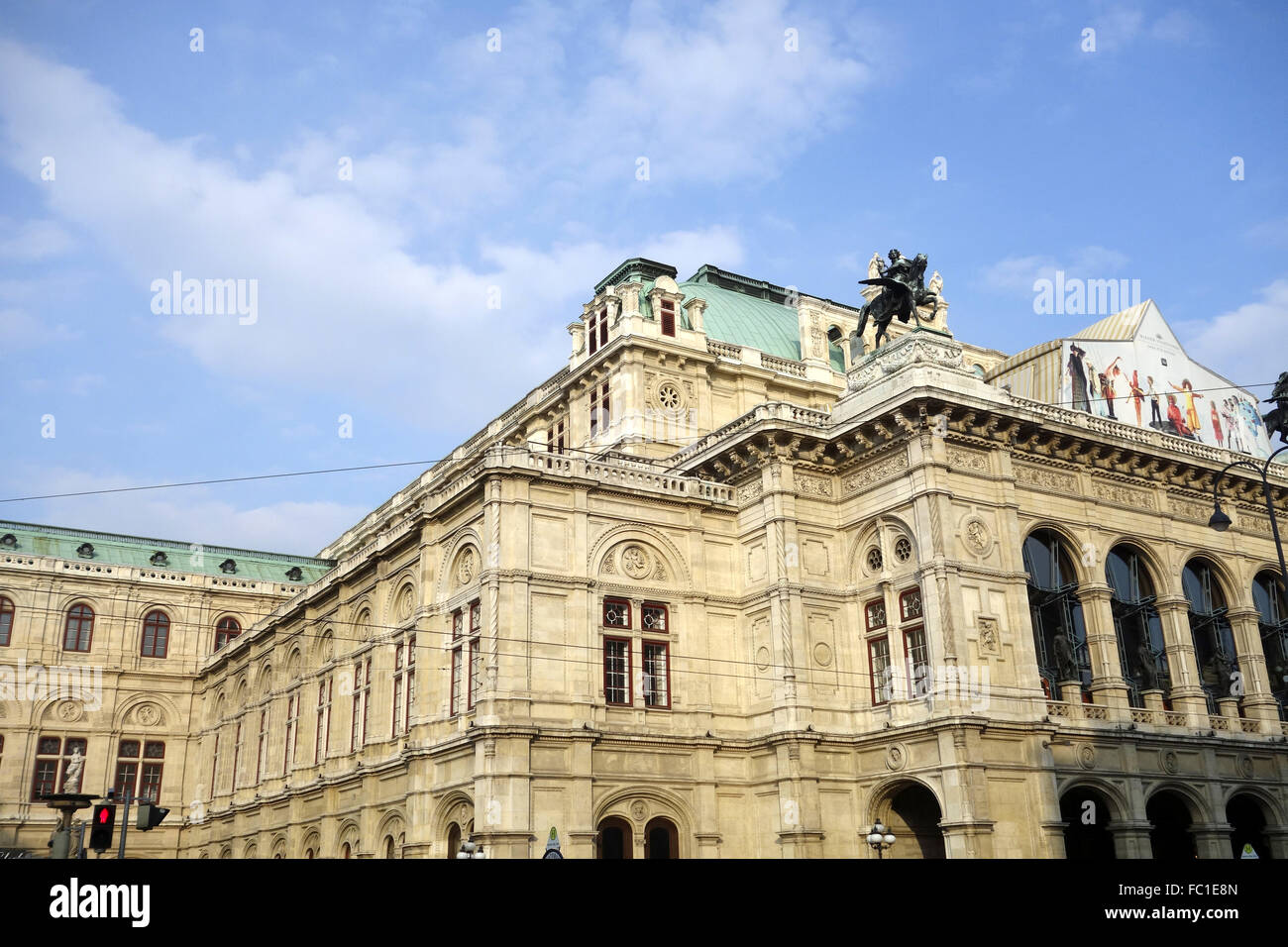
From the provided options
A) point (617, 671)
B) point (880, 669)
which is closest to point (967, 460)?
point (880, 669)

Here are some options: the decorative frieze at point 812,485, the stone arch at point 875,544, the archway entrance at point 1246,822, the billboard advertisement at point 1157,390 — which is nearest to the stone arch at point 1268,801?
the archway entrance at point 1246,822

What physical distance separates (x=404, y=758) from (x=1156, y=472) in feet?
93.5

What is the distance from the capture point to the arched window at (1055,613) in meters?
36.3

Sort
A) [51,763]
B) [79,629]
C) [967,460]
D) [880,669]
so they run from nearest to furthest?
1. [967,460]
2. [880,669]
3. [51,763]
4. [79,629]

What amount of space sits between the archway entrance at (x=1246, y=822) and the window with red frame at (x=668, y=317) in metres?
→ 27.6

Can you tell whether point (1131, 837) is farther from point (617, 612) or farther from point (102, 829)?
point (102, 829)

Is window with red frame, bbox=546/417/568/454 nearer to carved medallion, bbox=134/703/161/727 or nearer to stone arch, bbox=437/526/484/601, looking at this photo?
stone arch, bbox=437/526/484/601

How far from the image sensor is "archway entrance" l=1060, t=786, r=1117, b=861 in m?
Result: 35.1

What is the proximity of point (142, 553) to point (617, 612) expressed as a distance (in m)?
48.4

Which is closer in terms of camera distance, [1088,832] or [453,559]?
[1088,832]

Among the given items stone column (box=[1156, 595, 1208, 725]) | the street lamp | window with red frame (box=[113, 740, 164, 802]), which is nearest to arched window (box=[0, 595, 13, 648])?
window with red frame (box=[113, 740, 164, 802])

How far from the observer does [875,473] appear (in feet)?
123

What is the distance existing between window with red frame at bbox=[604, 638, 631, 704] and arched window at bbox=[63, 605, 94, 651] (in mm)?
44210
